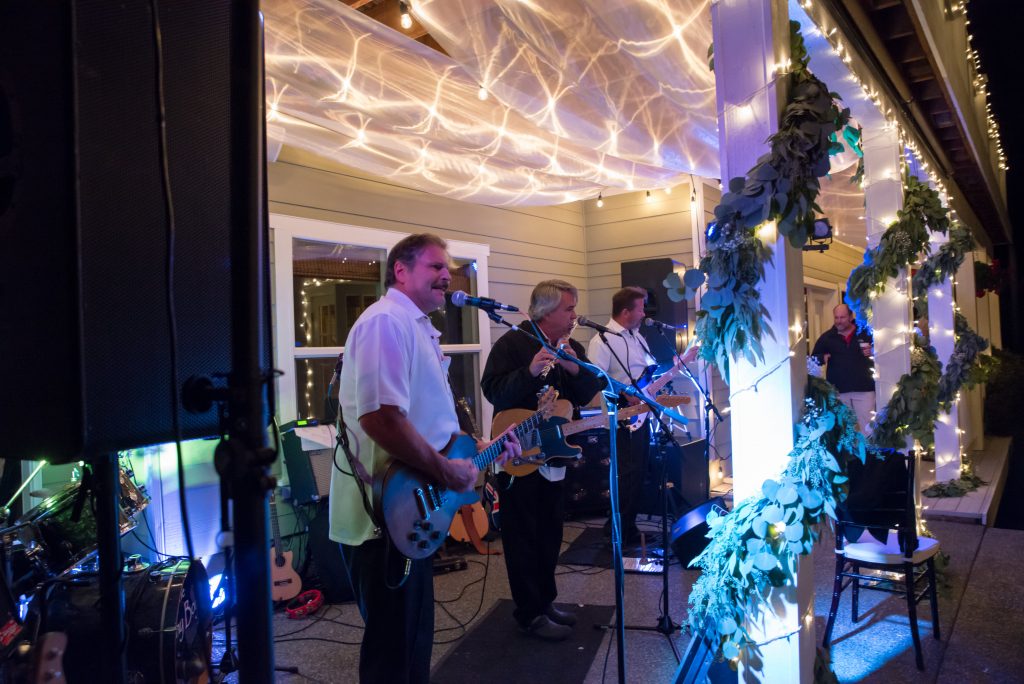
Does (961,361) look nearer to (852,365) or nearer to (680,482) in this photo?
(852,365)

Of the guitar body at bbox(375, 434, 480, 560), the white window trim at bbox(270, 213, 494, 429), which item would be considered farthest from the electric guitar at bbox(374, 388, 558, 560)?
the white window trim at bbox(270, 213, 494, 429)

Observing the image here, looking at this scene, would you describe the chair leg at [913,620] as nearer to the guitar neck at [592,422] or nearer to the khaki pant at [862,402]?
the guitar neck at [592,422]

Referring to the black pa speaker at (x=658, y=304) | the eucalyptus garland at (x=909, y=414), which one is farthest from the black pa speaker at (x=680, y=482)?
the eucalyptus garland at (x=909, y=414)

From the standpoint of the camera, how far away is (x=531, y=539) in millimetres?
3295

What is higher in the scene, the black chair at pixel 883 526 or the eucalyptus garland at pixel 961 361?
the eucalyptus garland at pixel 961 361

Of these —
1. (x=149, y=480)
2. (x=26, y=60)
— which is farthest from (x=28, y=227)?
(x=149, y=480)

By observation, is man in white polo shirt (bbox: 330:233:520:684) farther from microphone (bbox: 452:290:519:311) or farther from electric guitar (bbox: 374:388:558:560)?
microphone (bbox: 452:290:519:311)

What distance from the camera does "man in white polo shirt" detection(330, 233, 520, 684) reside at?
6.36ft

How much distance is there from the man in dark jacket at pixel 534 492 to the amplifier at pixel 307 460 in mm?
1356

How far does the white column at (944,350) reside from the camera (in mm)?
6051

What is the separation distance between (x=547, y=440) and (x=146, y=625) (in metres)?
1.83

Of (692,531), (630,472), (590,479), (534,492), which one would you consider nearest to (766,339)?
(692,531)

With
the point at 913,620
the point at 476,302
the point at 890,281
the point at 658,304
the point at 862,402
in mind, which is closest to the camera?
the point at 476,302

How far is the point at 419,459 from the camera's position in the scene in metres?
1.97
